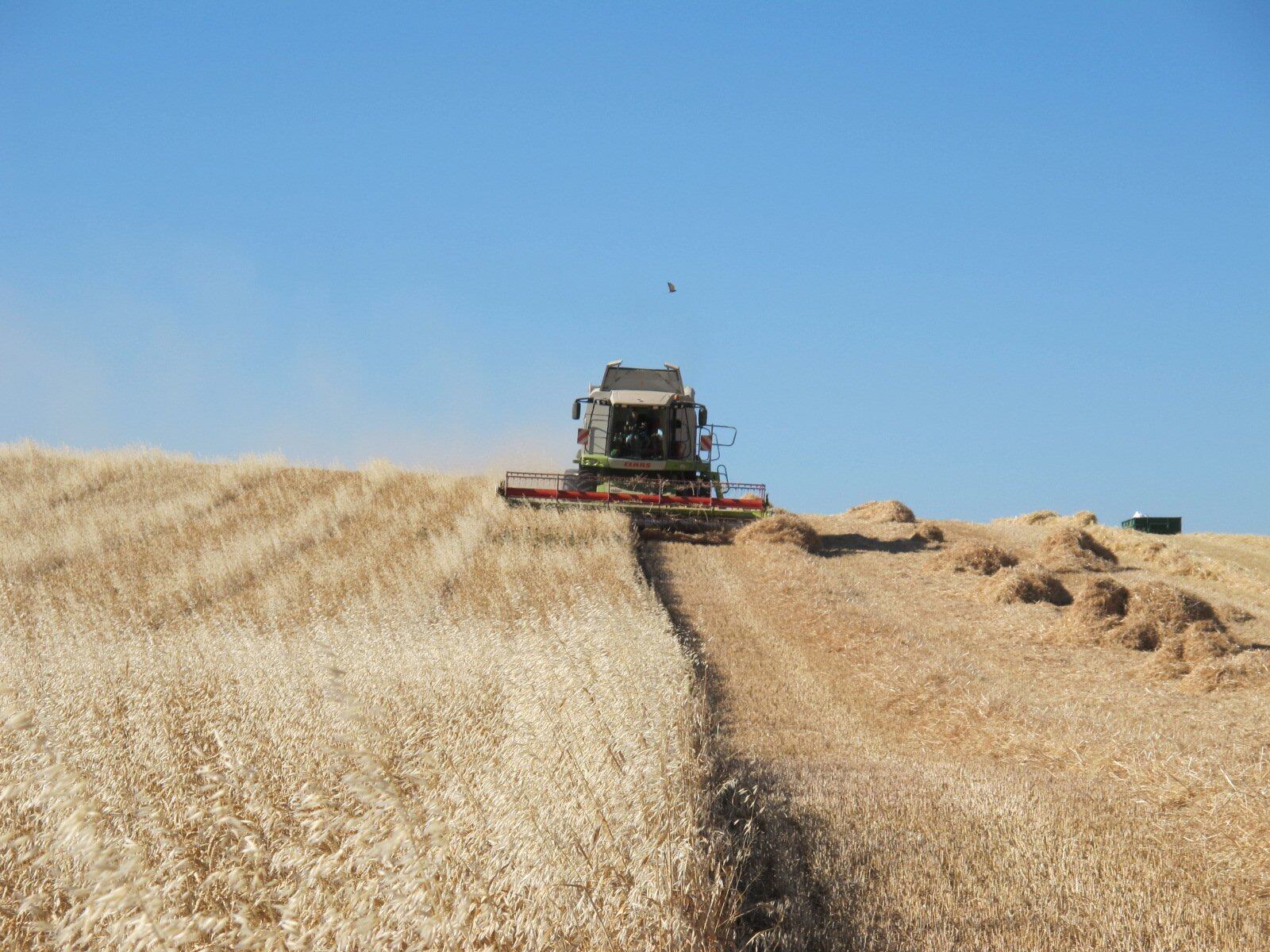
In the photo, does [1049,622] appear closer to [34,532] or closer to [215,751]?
[215,751]

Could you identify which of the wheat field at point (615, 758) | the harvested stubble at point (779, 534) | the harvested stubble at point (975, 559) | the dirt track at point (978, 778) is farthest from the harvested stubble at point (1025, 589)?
the harvested stubble at point (779, 534)

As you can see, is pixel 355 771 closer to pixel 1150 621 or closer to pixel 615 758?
pixel 615 758

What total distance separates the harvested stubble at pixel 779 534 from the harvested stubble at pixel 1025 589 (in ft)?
11.1

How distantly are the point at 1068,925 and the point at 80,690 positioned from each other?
581cm

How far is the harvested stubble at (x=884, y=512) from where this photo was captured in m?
21.8

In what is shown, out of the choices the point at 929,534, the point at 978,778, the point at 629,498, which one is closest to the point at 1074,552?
the point at 929,534

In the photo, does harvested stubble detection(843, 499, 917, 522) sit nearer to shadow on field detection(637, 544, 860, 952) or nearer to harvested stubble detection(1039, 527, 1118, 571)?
harvested stubble detection(1039, 527, 1118, 571)

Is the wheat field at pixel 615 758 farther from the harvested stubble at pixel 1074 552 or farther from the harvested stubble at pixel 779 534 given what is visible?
the harvested stubble at pixel 1074 552

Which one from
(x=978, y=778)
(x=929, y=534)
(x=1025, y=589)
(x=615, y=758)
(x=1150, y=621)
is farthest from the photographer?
(x=929, y=534)

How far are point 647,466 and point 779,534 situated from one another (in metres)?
2.89

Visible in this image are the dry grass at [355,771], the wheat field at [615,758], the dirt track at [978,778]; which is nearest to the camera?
the dry grass at [355,771]

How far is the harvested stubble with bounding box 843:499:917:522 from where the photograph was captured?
21.8m

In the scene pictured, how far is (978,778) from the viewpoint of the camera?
260 inches

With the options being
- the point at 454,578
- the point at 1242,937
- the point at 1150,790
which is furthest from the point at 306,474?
the point at 1242,937
